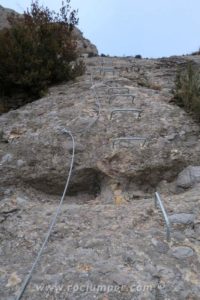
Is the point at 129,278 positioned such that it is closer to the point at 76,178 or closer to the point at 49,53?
the point at 76,178

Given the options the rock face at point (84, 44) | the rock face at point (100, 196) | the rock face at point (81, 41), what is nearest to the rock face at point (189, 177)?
the rock face at point (100, 196)

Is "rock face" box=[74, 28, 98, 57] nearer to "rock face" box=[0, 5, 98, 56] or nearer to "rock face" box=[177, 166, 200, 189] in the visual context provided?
"rock face" box=[0, 5, 98, 56]

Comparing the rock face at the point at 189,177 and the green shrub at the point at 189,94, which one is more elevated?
the green shrub at the point at 189,94

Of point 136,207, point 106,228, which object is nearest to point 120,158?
point 136,207

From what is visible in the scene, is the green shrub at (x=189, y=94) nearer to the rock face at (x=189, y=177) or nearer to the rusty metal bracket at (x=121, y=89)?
the rusty metal bracket at (x=121, y=89)

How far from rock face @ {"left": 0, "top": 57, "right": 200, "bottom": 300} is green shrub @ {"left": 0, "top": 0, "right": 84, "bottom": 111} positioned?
1.45 ft

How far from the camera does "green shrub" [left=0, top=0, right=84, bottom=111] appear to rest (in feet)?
30.9

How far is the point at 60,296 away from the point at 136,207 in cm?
166

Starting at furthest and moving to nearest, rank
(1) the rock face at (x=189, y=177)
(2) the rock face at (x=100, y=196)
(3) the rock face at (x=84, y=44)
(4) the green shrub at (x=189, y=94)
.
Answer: (3) the rock face at (x=84, y=44) < (4) the green shrub at (x=189, y=94) < (1) the rock face at (x=189, y=177) < (2) the rock face at (x=100, y=196)

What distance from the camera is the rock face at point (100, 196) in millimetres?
4090

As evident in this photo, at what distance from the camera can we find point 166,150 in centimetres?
648

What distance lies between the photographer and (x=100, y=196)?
591cm

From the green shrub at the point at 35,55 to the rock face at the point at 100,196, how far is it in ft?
1.45

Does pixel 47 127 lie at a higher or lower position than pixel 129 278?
higher
